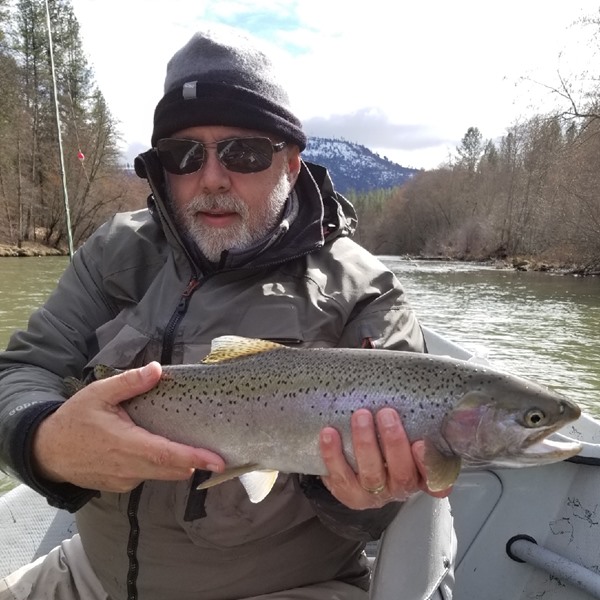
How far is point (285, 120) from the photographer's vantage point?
2666 millimetres

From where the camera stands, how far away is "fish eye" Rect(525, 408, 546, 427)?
194cm

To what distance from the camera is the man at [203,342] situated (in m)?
1.94

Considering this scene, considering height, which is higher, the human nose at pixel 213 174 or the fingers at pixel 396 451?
the human nose at pixel 213 174

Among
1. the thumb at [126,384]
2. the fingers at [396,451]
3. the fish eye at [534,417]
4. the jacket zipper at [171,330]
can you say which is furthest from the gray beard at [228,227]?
the fish eye at [534,417]

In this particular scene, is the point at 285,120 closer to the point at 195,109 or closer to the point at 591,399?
the point at 195,109

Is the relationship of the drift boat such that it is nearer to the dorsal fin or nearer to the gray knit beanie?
the dorsal fin

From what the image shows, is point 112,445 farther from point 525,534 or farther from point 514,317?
point 514,317

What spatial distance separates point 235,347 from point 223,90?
1071 millimetres

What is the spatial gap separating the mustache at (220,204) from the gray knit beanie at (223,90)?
0.97 ft

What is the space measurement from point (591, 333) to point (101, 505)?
48.0 feet

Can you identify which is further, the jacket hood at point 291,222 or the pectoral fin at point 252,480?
the jacket hood at point 291,222

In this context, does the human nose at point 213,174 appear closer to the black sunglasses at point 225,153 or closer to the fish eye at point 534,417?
the black sunglasses at point 225,153

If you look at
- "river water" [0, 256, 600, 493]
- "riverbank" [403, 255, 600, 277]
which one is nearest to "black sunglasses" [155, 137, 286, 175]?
"river water" [0, 256, 600, 493]

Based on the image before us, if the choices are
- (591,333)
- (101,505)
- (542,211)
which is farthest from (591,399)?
(542,211)
